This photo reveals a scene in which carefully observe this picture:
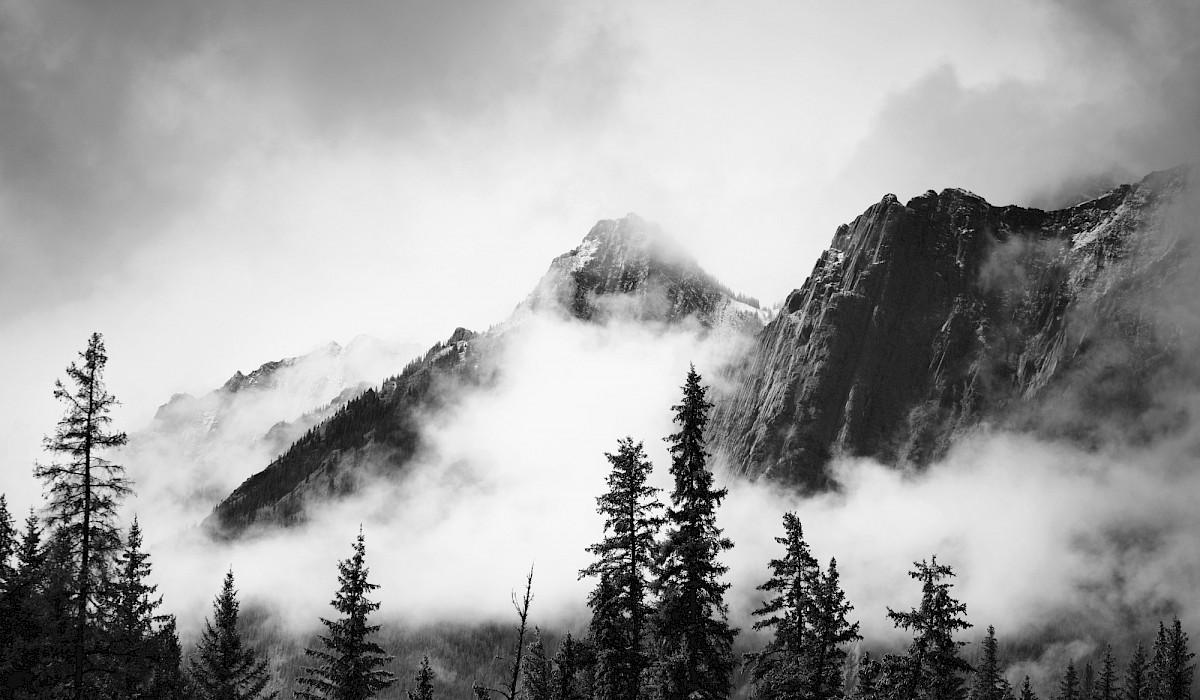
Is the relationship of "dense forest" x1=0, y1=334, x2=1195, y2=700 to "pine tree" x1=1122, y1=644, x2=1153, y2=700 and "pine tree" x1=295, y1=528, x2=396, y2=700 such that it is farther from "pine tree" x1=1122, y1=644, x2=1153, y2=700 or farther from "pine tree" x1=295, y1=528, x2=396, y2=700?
"pine tree" x1=1122, y1=644, x2=1153, y2=700

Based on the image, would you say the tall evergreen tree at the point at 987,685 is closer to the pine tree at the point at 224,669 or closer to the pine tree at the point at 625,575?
the pine tree at the point at 625,575

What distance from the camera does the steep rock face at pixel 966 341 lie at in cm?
18075

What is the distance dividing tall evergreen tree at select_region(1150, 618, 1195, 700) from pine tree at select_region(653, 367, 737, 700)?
53616 mm

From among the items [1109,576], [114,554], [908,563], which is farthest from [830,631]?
[1109,576]

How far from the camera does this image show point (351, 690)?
37.2 meters

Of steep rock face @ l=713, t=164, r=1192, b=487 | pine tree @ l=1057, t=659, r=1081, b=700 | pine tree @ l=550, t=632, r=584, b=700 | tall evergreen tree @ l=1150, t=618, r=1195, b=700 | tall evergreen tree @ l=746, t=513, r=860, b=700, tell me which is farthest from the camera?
steep rock face @ l=713, t=164, r=1192, b=487

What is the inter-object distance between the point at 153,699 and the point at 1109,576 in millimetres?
179533

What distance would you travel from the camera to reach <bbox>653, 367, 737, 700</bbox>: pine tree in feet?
100.0

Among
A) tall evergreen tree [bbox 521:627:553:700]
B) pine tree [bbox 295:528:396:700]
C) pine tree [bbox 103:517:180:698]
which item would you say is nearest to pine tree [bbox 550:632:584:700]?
tall evergreen tree [bbox 521:627:553:700]

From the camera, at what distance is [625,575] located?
103 ft

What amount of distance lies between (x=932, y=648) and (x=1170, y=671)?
4733 centimetres

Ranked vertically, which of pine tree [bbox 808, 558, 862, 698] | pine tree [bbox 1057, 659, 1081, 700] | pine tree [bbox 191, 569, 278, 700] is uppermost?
pine tree [bbox 1057, 659, 1081, 700]

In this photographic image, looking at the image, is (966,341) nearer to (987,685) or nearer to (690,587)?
(987,685)

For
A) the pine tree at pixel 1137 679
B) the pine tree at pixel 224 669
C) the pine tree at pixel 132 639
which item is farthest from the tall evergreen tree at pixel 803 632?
the pine tree at pixel 1137 679
